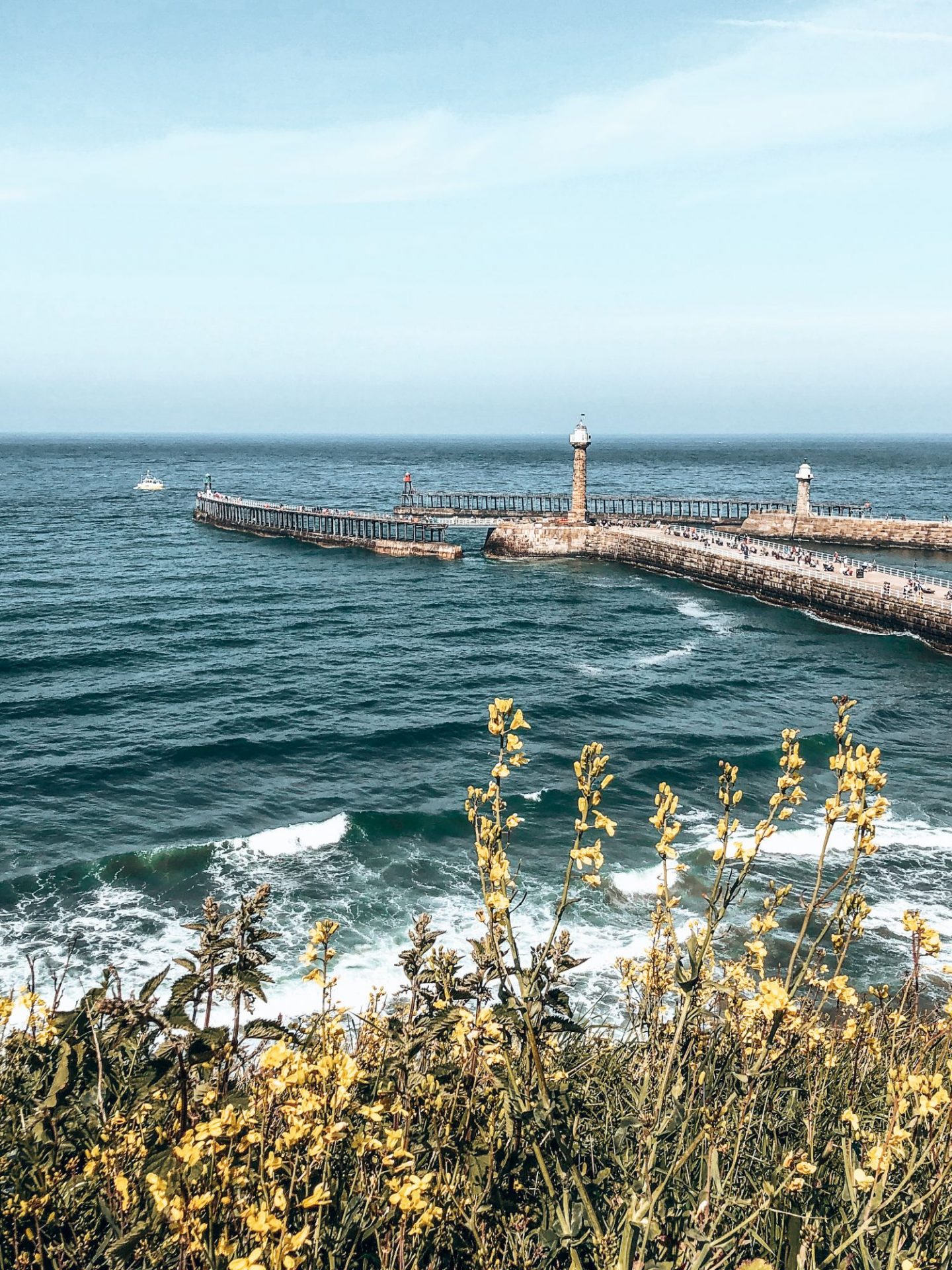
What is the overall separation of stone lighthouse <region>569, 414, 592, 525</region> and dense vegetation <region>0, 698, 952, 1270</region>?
79.0 meters

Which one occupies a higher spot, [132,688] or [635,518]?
[635,518]

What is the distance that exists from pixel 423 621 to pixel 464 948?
36.8 metres

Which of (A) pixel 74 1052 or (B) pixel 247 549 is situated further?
(B) pixel 247 549

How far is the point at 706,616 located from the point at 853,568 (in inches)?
465

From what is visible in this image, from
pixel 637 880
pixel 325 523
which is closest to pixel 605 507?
pixel 325 523

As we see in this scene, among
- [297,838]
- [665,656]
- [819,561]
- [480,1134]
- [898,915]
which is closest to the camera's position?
[480,1134]

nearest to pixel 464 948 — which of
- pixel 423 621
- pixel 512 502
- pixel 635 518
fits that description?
pixel 423 621

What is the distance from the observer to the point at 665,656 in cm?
4969

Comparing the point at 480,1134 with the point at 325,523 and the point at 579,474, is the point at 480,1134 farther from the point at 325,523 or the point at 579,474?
the point at 325,523

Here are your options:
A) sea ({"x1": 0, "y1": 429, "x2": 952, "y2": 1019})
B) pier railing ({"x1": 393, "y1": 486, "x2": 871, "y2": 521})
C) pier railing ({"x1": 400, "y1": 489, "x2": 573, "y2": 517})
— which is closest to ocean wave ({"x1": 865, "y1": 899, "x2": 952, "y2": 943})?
sea ({"x1": 0, "y1": 429, "x2": 952, "y2": 1019})

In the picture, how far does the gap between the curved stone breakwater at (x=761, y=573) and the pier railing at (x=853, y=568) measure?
0.12m

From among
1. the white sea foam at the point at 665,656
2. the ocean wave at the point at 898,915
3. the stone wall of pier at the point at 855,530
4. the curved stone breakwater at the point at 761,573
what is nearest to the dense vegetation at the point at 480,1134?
the ocean wave at the point at 898,915

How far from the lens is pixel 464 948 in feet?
72.5

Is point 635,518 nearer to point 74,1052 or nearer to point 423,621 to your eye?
point 423,621
